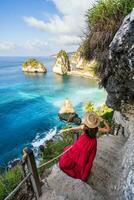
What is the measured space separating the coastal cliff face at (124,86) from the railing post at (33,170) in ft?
6.01

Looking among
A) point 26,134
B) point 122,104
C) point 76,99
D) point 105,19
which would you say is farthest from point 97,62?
point 76,99

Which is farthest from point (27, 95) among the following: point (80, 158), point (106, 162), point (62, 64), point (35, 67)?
point (80, 158)

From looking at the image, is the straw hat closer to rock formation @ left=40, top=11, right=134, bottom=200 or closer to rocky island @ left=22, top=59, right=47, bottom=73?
rock formation @ left=40, top=11, right=134, bottom=200

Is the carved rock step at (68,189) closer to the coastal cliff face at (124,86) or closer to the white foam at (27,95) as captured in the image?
the coastal cliff face at (124,86)

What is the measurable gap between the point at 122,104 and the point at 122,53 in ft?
7.76

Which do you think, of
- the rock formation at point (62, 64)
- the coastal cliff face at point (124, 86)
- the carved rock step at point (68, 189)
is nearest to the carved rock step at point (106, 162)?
the coastal cliff face at point (124, 86)

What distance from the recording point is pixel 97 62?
11445 mm

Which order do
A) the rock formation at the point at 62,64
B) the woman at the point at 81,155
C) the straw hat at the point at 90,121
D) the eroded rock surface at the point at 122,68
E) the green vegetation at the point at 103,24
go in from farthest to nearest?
1. the rock formation at the point at 62,64
2. the green vegetation at the point at 103,24
3. the eroded rock surface at the point at 122,68
4. the woman at the point at 81,155
5. the straw hat at the point at 90,121

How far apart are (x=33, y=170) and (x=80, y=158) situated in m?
1.27

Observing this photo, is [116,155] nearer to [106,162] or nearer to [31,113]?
[106,162]

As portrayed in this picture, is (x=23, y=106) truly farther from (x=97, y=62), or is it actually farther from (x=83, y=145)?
(x=83, y=145)

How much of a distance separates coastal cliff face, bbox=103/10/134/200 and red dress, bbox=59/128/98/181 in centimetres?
86

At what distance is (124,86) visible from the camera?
837cm

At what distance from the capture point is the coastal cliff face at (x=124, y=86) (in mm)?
6234
